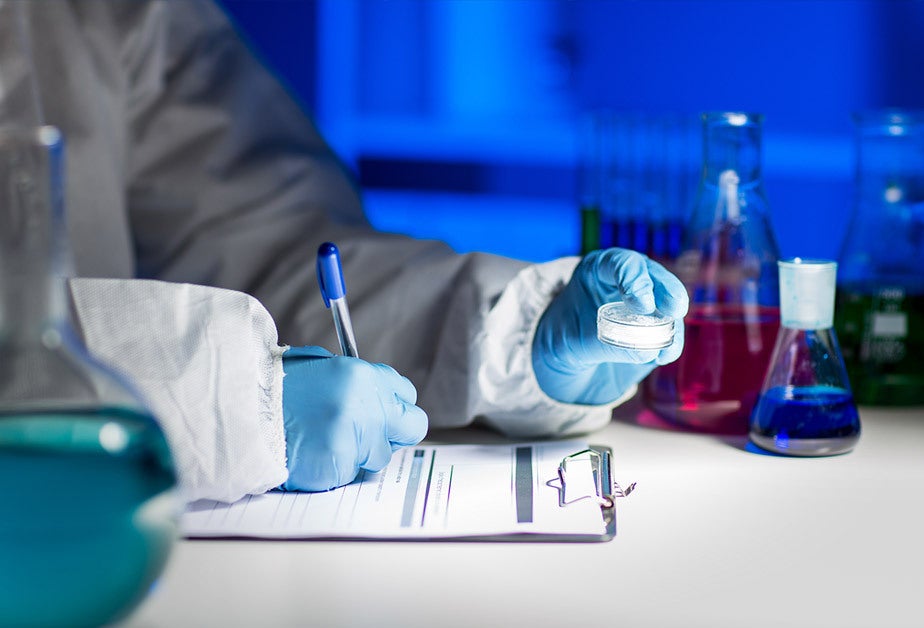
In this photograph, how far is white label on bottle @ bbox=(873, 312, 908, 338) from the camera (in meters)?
1.06

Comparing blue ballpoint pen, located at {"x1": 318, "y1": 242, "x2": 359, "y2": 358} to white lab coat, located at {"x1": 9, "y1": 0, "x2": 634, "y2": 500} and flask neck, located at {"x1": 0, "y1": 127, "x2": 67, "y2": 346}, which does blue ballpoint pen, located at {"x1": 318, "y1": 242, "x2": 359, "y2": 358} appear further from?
flask neck, located at {"x1": 0, "y1": 127, "x2": 67, "y2": 346}

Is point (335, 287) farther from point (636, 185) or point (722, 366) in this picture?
point (636, 185)

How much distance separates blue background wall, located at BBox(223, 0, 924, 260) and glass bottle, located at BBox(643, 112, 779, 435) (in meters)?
0.63

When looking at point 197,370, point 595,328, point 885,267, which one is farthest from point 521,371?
point 885,267

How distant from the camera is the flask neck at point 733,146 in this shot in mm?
966

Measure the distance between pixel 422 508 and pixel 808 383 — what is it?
36cm

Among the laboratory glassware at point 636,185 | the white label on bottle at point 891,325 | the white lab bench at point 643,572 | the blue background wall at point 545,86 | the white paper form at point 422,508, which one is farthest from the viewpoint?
the blue background wall at point 545,86

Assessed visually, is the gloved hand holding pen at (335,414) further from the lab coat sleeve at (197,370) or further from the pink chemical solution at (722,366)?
the pink chemical solution at (722,366)

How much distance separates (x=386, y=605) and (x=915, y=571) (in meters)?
0.34

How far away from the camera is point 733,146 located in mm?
976

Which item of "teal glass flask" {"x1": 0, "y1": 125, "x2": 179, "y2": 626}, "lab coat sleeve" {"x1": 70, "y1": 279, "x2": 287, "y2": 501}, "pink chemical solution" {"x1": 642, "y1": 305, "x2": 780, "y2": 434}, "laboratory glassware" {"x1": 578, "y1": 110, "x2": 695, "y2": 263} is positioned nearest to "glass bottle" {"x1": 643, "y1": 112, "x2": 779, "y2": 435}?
"pink chemical solution" {"x1": 642, "y1": 305, "x2": 780, "y2": 434}

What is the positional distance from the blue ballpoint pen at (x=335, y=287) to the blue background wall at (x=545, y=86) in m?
0.87

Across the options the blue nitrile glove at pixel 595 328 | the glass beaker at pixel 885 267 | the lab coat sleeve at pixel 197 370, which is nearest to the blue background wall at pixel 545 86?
the glass beaker at pixel 885 267

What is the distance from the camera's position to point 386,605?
2.02 feet
